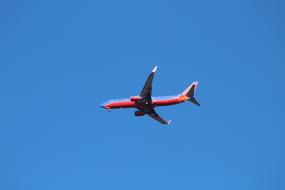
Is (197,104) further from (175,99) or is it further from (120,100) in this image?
(120,100)

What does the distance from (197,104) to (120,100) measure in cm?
1541

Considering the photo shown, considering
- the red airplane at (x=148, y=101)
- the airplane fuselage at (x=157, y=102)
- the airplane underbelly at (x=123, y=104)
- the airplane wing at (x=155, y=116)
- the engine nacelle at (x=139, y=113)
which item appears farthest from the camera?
the engine nacelle at (x=139, y=113)

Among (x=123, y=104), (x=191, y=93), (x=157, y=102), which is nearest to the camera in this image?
(x=157, y=102)

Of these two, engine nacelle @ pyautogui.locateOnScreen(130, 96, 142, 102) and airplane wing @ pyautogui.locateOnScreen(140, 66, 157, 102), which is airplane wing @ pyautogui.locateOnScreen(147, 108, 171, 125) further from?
airplane wing @ pyautogui.locateOnScreen(140, 66, 157, 102)

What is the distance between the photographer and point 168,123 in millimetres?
167750

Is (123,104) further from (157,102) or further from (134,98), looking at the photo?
(157,102)

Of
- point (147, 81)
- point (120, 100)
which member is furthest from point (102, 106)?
point (147, 81)

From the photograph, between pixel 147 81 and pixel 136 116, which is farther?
pixel 136 116

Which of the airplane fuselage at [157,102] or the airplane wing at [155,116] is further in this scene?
the airplane wing at [155,116]

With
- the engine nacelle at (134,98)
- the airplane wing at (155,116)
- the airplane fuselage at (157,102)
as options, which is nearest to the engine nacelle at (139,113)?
the airplane wing at (155,116)

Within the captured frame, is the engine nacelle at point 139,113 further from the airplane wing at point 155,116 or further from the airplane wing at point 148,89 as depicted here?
the airplane wing at point 148,89

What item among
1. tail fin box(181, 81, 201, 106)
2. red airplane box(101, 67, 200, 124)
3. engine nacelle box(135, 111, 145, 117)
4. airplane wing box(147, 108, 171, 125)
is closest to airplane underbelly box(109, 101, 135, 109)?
red airplane box(101, 67, 200, 124)

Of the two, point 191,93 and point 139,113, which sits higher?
point 191,93

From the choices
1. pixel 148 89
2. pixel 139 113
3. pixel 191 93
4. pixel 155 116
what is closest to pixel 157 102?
pixel 148 89
